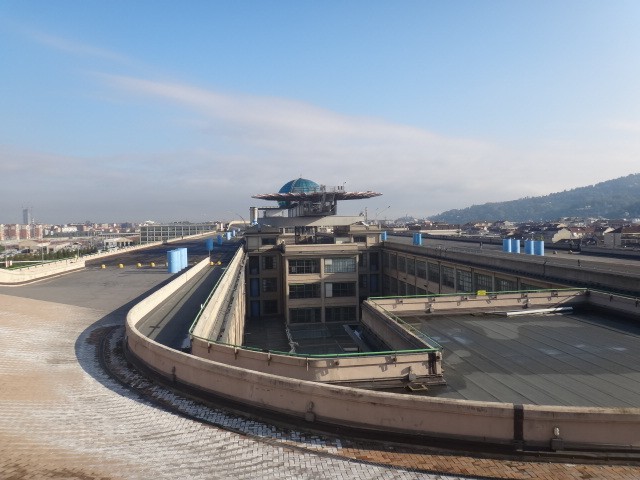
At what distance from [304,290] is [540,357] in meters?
42.1

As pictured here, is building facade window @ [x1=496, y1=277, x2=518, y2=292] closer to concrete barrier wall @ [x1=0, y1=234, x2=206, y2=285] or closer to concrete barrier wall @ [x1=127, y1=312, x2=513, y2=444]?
concrete barrier wall @ [x1=127, y1=312, x2=513, y2=444]

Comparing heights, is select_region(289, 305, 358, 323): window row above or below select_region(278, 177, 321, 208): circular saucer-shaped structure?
below

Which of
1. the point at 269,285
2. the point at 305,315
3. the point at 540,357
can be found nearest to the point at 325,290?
the point at 305,315

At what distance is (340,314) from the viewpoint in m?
56.8

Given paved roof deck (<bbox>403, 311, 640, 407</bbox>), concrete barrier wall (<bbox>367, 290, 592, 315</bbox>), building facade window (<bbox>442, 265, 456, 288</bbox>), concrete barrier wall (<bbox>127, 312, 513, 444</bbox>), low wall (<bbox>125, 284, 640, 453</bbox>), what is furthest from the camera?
building facade window (<bbox>442, 265, 456, 288</bbox>)

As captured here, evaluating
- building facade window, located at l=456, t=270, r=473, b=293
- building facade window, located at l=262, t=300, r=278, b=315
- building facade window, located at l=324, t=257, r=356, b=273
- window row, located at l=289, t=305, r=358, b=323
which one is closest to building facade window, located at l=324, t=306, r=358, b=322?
window row, located at l=289, t=305, r=358, b=323

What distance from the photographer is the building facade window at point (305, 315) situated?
55.4m

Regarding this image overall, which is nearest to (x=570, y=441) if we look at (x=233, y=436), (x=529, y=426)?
(x=529, y=426)

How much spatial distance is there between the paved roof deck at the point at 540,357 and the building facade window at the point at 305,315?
114 ft

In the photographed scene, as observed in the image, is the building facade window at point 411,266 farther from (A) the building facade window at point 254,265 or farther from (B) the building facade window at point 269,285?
(A) the building facade window at point 254,265

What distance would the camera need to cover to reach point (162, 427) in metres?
11.6

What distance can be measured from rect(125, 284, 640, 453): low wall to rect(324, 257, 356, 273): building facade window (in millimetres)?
43480

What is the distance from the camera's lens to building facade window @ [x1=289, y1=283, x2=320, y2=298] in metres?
55.2

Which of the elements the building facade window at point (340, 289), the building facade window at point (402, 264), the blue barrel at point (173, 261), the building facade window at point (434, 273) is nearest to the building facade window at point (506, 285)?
the building facade window at point (434, 273)
